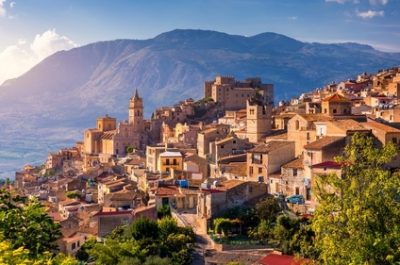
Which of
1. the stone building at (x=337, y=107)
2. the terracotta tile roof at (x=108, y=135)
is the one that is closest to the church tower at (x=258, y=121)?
the stone building at (x=337, y=107)

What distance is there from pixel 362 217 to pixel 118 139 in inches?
2835

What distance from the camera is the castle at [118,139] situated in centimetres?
9088

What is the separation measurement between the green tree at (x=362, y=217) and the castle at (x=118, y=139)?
65.0 meters

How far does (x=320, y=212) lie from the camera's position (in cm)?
2267

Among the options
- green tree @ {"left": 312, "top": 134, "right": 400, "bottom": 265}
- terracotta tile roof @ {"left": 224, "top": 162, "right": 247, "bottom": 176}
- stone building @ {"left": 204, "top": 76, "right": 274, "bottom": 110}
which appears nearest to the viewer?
green tree @ {"left": 312, "top": 134, "right": 400, "bottom": 265}

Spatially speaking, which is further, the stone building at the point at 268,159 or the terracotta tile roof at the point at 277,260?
the stone building at the point at 268,159

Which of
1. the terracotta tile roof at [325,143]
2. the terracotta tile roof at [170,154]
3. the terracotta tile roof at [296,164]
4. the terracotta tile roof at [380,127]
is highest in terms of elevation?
the terracotta tile roof at [380,127]

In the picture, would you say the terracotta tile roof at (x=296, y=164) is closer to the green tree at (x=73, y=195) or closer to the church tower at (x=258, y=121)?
the church tower at (x=258, y=121)

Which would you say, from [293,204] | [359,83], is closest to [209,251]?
[293,204]

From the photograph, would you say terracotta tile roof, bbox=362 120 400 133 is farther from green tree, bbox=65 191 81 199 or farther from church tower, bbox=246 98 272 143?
green tree, bbox=65 191 81 199

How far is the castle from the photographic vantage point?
298 feet

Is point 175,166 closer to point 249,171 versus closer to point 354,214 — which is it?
point 249,171

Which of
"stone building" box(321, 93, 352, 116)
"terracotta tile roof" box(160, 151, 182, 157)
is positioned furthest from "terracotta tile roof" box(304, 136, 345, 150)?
"terracotta tile roof" box(160, 151, 182, 157)

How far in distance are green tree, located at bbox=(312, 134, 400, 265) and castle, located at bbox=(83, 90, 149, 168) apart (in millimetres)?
65029
